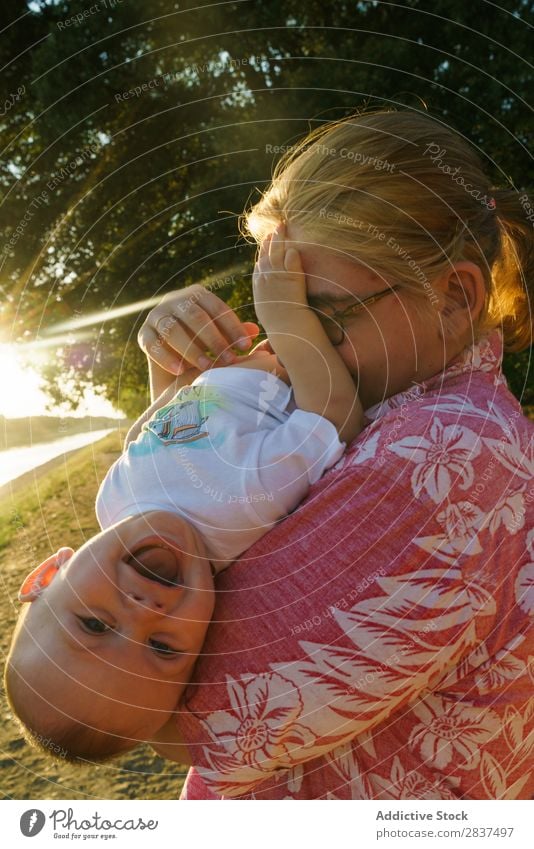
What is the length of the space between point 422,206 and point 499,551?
677 mm

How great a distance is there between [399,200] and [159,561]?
2.63 feet

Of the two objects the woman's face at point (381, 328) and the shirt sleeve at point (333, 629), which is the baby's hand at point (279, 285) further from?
the shirt sleeve at point (333, 629)

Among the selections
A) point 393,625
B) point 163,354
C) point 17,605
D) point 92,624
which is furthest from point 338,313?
point 17,605

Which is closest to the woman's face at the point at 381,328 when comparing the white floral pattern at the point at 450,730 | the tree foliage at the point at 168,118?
the white floral pattern at the point at 450,730

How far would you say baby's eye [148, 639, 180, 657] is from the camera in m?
1.31

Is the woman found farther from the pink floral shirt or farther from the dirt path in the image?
the dirt path

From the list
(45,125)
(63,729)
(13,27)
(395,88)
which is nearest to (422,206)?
(63,729)

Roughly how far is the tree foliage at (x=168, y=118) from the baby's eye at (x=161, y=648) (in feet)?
9.58

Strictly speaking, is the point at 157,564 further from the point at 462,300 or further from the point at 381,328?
the point at 462,300

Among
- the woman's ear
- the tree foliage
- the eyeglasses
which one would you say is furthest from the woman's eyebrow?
the tree foliage

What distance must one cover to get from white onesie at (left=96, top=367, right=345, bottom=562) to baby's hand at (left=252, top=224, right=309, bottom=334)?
172 millimetres

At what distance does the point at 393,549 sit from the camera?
122cm

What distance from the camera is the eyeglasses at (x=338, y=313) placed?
1540 mm
